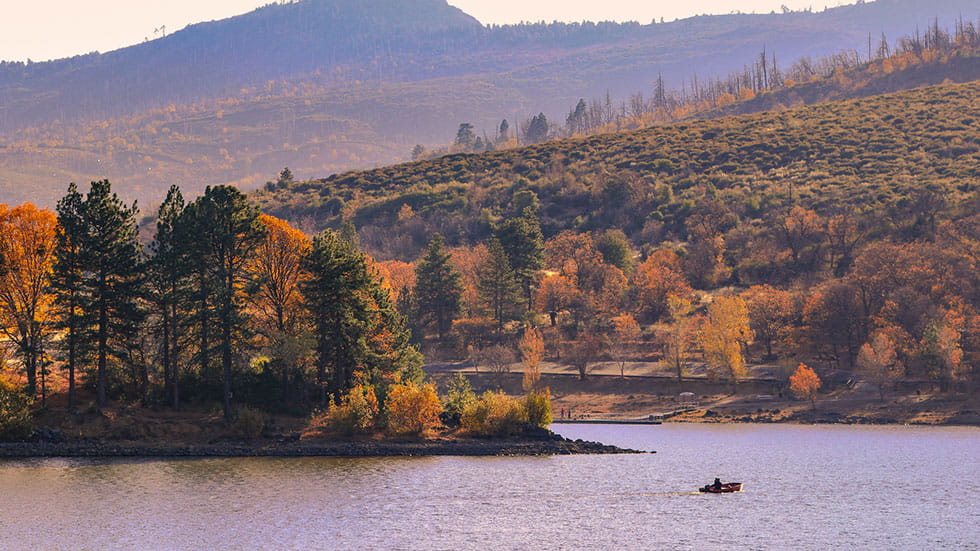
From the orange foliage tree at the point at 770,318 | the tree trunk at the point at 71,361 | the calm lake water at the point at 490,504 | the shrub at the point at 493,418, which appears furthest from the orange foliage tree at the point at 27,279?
the orange foliage tree at the point at 770,318

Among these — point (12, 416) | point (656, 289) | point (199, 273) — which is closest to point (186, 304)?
point (199, 273)

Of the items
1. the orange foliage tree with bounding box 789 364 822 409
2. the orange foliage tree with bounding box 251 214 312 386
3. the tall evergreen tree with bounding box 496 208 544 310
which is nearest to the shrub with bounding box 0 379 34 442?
the orange foliage tree with bounding box 251 214 312 386

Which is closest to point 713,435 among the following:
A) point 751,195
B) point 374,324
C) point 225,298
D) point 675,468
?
point 675,468

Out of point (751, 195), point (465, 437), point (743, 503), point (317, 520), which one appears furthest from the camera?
point (751, 195)

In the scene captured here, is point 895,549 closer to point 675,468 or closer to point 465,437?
point 675,468

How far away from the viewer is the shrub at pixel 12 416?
66.0 metres

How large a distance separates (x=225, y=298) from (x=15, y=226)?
585 inches

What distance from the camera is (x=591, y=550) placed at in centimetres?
4738

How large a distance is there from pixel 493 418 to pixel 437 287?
209 feet

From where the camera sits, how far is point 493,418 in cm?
7700

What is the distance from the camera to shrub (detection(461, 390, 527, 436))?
7662cm

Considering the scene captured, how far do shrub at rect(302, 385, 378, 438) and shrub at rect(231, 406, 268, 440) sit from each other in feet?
10.2

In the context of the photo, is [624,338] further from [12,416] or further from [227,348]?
[12,416]

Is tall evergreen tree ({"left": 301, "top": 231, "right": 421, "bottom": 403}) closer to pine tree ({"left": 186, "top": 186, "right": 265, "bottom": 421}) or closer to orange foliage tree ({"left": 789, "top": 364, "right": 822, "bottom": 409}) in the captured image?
pine tree ({"left": 186, "top": 186, "right": 265, "bottom": 421})
